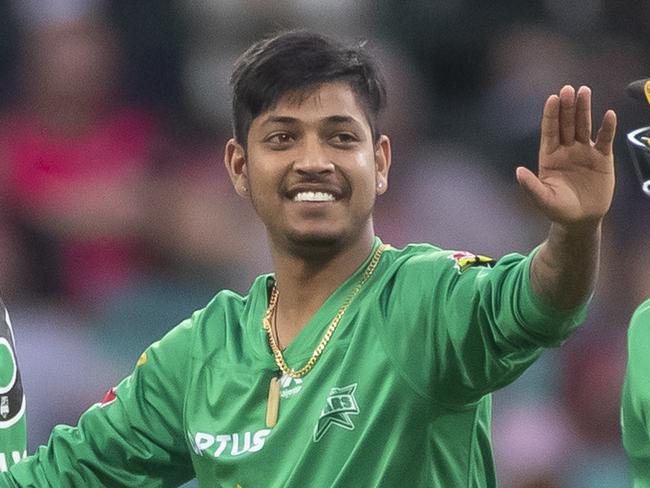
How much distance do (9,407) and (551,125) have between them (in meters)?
1.63

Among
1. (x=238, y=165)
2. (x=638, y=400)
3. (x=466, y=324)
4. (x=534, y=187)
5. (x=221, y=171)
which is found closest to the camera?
(x=638, y=400)

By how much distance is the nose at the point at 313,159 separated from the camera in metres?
3.60

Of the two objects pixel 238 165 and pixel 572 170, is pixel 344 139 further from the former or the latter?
pixel 572 170

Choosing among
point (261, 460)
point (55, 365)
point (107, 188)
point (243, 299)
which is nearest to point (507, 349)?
point (261, 460)

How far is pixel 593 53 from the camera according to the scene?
23.0 ft

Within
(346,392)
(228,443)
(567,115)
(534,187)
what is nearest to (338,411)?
(346,392)

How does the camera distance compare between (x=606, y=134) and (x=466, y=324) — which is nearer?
(x=606, y=134)

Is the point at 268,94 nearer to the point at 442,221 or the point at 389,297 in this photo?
the point at 389,297

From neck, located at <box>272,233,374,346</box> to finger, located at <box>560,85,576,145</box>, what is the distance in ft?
2.60

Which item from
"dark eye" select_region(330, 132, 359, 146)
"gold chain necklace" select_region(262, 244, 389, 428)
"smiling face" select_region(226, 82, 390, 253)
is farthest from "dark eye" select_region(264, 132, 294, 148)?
"gold chain necklace" select_region(262, 244, 389, 428)

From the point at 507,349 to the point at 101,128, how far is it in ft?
13.1

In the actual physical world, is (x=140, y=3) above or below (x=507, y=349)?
above

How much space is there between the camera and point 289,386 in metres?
3.64

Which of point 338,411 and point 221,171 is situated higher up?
point 221,171
